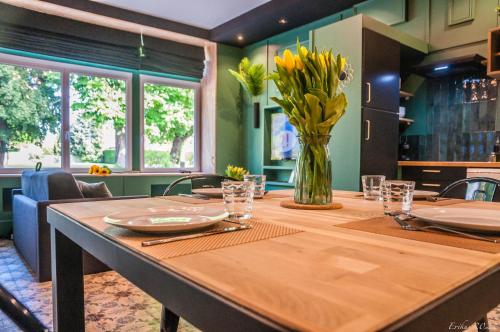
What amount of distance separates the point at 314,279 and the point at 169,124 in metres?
4.95

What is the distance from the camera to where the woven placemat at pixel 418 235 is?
0.59 meters

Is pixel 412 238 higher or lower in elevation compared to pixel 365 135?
lower

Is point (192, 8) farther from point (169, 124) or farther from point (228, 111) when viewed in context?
point (169, 124)

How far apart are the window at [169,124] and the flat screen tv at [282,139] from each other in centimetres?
118

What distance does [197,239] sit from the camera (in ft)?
2.11

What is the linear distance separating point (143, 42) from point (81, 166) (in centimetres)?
176

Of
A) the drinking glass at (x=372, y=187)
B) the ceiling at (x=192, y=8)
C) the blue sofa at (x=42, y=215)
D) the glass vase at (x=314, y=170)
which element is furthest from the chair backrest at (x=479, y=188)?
the ceiling at (x=192, y=8)

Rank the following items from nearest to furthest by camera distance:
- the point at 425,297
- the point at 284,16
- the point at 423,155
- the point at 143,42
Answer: the point at 425,297
the point at 423,155
the point at 284,16
the point at 143,42

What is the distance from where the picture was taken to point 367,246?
58 centimetres

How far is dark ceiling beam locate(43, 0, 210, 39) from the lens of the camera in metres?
4.09

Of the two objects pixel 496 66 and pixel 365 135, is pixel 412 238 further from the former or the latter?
pixel 496 66

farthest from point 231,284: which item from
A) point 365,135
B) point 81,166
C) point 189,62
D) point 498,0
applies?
point 189,62

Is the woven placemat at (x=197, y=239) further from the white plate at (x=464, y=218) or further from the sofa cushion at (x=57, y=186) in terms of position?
the sofa cushion at (x=57, y=186)

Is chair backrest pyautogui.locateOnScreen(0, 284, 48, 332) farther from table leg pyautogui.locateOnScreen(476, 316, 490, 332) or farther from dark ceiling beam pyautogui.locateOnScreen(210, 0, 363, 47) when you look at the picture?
dark ceiling beam pyautogui.locateOnScreen(210, 0, 363, 47)
